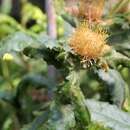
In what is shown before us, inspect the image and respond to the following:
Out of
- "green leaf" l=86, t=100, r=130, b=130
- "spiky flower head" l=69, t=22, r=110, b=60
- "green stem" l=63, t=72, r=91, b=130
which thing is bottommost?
"green leaf" l=86, t=100, r=130, b=130

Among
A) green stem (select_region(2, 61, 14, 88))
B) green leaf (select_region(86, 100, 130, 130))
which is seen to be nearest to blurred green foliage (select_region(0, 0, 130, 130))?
green leaf (select_region(86, 100, 130, 130))

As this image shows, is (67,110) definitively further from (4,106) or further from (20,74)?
(20,74)

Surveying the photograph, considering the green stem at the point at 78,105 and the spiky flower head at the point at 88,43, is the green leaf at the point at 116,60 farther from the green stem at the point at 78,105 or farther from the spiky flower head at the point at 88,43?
the green stem at the point at 78,105

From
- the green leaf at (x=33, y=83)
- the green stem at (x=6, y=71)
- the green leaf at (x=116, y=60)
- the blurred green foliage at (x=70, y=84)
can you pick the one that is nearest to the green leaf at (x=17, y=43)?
the blurred green foliage at (x=70, y=84)

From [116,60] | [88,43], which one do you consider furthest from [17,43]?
[116,60]

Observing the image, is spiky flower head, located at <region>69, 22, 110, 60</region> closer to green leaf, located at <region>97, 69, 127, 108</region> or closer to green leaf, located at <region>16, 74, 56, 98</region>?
green leaf, located at <region>97, 69, 127, 108</region>

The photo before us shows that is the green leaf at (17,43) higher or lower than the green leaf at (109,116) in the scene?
higher
